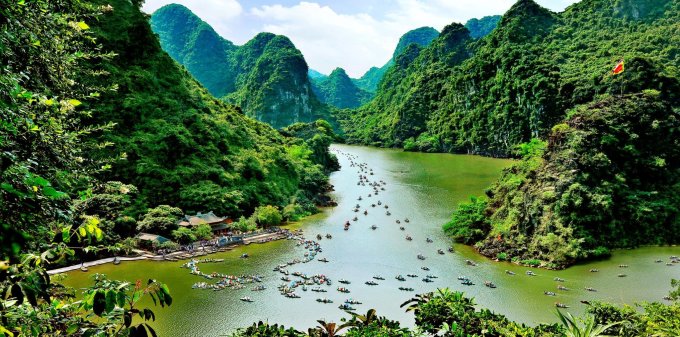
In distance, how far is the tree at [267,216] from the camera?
35969mm

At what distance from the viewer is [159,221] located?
30.1 meters

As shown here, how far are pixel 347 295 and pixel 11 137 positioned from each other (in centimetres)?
2098

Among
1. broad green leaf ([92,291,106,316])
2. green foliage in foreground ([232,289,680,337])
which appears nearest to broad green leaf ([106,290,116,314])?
broad green leaf ([92,291,106,316])

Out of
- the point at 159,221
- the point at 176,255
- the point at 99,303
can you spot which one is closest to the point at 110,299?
the point at 99,303

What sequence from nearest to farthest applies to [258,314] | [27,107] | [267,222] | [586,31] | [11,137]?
[11,137] < [27,107] < [258,314] < [267,222] < [586,31]

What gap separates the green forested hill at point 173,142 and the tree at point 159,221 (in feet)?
5.25

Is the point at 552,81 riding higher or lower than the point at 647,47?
lower

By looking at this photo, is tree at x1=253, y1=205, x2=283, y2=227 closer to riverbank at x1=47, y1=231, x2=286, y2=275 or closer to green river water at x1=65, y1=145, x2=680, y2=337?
A: green river water at x1=65, y1=145, x2=680, y2=337

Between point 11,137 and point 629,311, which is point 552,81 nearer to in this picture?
point 629,311

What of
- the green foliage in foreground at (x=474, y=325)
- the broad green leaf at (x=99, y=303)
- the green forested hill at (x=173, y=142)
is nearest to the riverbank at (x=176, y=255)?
the green forested hill at (x=173, y=142)

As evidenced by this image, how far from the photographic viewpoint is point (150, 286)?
10.7 ft

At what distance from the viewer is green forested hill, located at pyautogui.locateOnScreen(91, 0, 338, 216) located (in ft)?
112

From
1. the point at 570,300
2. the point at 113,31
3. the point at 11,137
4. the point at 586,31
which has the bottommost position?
the point at 570,300

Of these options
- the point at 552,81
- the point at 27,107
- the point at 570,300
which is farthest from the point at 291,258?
the point at 552,81
